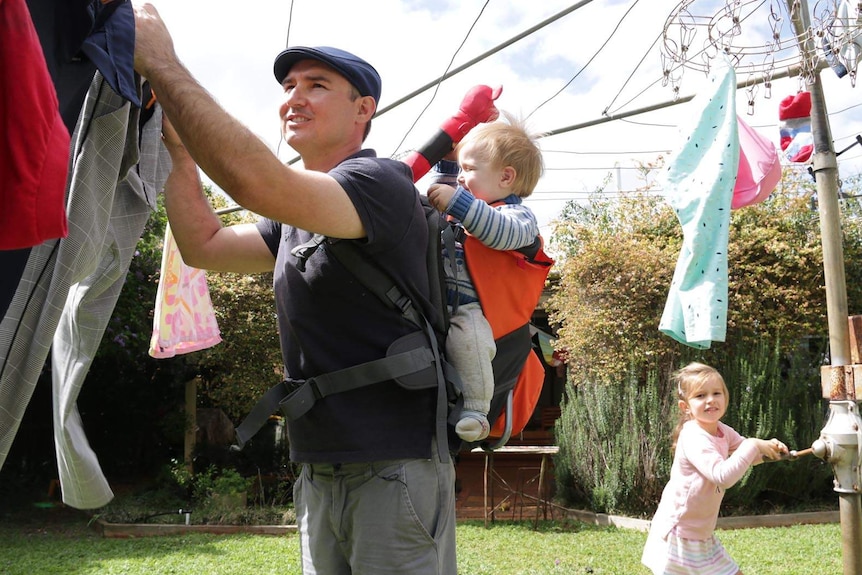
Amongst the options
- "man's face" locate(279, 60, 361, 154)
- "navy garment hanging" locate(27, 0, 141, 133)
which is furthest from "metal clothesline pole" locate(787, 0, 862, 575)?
"navy garment hanging" locate(27, 0, 141, 133)

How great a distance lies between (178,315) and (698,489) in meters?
2.43

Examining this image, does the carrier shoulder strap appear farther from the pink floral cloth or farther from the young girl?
the young girl

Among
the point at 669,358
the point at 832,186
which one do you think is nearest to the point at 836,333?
the point at 832,186

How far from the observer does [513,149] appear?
2279mm

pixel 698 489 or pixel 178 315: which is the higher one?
pixel 178 315

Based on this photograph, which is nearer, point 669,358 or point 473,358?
point 473,358

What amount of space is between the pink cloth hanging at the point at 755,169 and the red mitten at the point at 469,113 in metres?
2.75

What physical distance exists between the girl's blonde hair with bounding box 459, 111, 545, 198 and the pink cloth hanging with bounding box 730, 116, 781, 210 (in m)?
2.67

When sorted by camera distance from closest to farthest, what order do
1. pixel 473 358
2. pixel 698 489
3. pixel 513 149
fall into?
pixel 473 358
pixel 513 149
pixel 698 489

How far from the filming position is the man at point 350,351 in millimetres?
1741

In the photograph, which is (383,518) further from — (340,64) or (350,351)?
(340,64)

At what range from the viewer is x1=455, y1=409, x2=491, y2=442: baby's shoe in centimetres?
182

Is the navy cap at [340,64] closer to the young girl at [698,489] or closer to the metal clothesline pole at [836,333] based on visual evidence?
the young girl at [698,489]

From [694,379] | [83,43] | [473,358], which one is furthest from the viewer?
[694,379]
